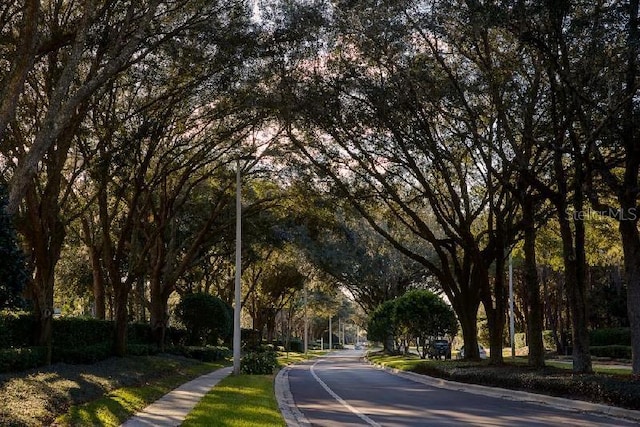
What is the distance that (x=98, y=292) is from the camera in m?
28.9

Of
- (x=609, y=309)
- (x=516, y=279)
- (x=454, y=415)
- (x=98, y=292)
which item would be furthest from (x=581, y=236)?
(x=516, y=279)

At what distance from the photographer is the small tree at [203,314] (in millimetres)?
→ 37750

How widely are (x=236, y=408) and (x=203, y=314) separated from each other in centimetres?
2412

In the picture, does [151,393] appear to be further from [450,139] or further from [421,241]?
[421,241]

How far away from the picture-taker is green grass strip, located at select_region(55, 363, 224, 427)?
11.7m

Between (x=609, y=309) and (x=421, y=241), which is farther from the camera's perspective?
(x=421, y=241)

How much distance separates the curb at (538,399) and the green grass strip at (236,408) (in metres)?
6.25

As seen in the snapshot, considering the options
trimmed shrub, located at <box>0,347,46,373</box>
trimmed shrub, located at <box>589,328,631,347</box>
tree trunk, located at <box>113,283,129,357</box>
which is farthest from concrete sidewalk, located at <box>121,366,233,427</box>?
trimmed shrub, located at <box>589,328,631,347</box>

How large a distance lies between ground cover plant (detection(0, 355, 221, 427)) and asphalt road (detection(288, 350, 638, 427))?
144 inches

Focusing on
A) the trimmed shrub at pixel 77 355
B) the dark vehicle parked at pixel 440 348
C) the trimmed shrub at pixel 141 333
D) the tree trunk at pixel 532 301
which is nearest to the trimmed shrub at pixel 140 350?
the trimmed shrub at pixel 141 333

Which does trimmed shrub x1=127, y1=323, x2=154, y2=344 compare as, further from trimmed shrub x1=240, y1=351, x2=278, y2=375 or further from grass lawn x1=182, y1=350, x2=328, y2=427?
grass lawn x1=182, y1=350, x2=328, y2=427

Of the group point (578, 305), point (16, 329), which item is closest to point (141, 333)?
→ point (16, 329)

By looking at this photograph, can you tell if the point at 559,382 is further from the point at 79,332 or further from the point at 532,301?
the point at 79,332

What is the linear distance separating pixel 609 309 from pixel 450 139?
1038 inches
